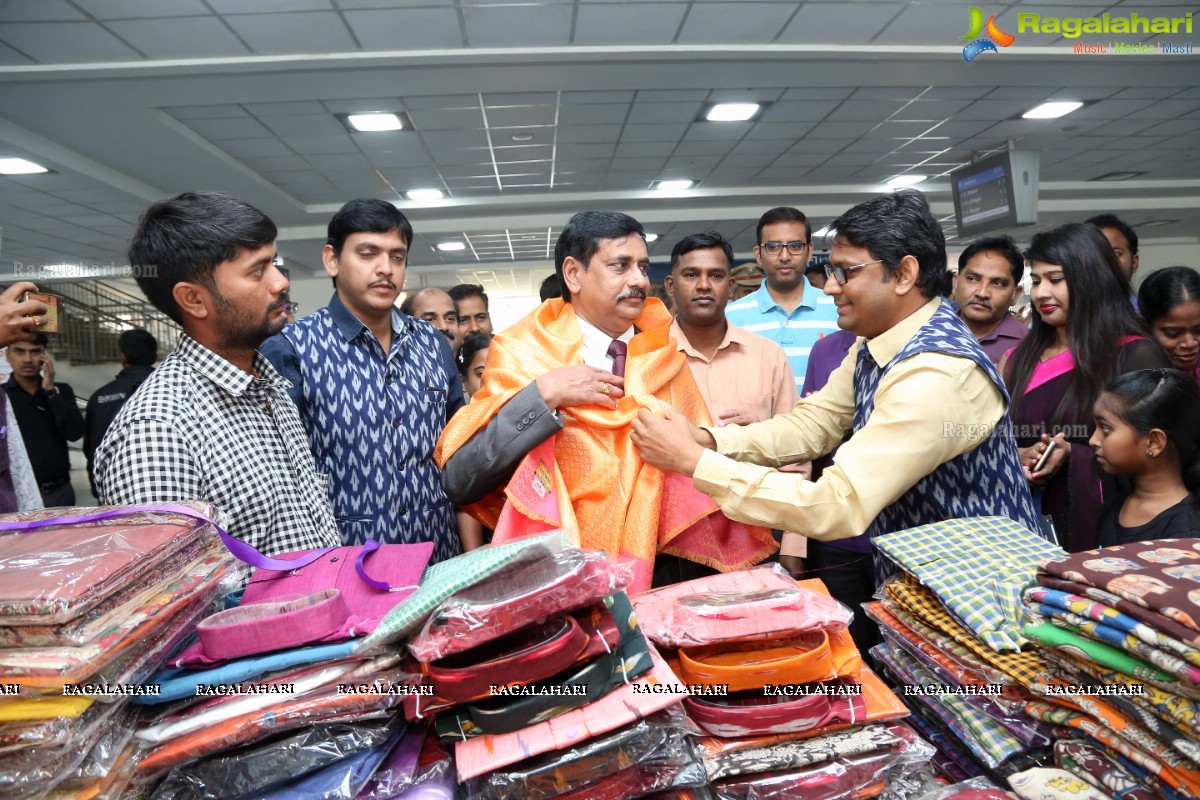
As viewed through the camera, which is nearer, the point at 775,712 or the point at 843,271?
the point at 775,712

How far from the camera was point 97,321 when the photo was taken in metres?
14.7

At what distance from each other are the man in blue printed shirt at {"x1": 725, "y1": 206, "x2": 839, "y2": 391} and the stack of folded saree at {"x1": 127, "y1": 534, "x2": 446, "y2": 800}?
280 cm

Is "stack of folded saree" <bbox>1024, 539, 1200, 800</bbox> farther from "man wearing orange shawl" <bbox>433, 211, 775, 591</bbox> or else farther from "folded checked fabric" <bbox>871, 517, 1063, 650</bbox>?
"man wearing orange shawl" <bbox>433, 211, 775, 591</bbox>

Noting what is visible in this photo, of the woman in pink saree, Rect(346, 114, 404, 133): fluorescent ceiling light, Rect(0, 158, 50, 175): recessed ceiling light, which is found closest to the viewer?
the woman in pink saree

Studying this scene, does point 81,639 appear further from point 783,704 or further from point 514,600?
point 783,704

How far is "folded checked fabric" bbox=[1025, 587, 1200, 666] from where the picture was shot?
825 mm

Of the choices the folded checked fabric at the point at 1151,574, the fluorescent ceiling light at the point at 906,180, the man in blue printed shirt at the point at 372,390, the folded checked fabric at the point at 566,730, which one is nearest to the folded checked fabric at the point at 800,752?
the folded checked fabric at the point at 566,730

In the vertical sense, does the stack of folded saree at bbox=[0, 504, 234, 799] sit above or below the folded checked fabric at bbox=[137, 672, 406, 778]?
above

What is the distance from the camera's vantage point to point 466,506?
5.82ft

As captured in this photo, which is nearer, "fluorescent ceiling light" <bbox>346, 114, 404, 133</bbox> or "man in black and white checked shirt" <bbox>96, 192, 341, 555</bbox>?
"man in black and white checked shirt" <bbox>96, 192, 341, 555</bbox>

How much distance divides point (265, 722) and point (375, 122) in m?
7.20

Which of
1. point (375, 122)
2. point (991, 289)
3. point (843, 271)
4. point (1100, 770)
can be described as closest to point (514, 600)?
point (1100, 770)

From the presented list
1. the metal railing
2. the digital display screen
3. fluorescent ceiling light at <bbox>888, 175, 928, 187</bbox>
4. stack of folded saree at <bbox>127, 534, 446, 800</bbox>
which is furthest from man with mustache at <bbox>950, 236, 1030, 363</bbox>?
the metal railing

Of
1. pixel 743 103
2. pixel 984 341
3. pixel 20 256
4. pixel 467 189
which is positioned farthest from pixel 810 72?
pixel 20 256
